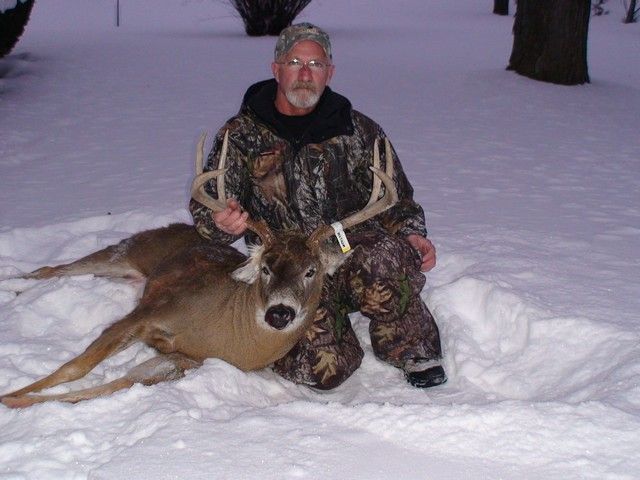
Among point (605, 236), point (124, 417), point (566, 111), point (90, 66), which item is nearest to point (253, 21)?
point (90, 66)

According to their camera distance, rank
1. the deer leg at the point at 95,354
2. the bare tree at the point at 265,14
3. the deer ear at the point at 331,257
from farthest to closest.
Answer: the bare tree at the point at 265,14
the deer ear at the point at 331,257
the deer leg at the point at 95,354

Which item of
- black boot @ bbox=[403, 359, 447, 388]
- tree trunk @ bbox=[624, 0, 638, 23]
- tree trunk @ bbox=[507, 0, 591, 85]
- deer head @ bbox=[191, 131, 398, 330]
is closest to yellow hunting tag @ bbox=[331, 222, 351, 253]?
deer head @ bbox=[191, 131, 398, 330]

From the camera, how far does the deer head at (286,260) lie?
3.43m

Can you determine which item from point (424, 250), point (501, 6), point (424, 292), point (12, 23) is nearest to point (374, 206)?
point (424, 250)

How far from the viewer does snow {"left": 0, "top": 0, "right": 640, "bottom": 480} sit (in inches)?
107

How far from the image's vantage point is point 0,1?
1098cm

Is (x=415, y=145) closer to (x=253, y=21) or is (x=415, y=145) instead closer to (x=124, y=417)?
(x=124, y=417)

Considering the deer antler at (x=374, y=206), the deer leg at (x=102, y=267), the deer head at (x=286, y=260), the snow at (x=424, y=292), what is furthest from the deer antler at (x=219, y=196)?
the deer leg at (x=102, y=267)

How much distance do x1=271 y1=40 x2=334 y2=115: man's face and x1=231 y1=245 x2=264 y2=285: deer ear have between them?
78 centimetres

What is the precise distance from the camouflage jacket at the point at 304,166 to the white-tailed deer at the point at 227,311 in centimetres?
26

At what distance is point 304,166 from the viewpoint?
3945 millimetres

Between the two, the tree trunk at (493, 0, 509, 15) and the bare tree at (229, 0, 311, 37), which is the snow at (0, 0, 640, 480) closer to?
the bare tree at (229, 0, 311, 37)

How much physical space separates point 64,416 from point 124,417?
0.22 m

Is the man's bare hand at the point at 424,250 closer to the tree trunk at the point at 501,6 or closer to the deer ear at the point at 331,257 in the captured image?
the deer ear at the point at 331,257
